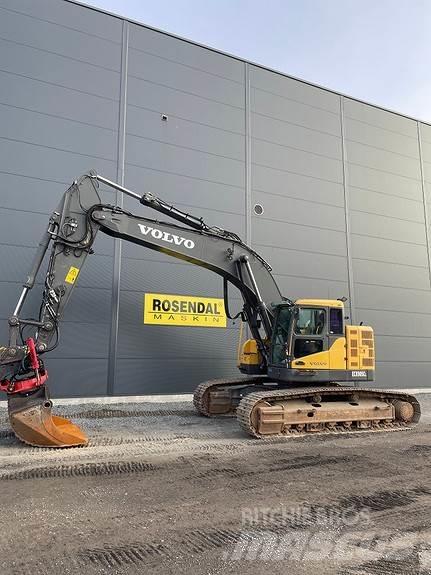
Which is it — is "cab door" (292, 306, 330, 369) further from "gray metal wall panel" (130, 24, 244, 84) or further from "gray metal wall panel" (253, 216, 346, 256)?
"gray metal wall panel" (130, 24, 244, 84)

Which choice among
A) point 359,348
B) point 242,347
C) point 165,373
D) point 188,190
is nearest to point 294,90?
point 188,190

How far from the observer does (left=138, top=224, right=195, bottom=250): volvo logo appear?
8672 mm

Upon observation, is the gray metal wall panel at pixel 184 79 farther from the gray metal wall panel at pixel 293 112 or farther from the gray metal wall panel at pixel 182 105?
the gray metal wall panel at pixel 293 112

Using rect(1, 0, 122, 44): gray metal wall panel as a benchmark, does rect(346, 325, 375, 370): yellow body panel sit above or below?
below

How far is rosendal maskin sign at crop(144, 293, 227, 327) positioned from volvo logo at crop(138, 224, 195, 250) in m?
3.96

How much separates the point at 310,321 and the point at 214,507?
541cm

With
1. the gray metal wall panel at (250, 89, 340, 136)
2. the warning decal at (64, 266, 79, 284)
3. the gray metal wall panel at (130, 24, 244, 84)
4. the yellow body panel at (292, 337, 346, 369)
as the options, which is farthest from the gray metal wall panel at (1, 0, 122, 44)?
the yellow body panel at (292, 337, 346, 369)

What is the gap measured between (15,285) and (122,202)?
3.62 meters

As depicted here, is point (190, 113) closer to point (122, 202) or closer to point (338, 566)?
point (122, 202)

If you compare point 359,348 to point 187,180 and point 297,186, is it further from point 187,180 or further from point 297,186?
point 297,186

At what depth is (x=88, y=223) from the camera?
8.11 metres

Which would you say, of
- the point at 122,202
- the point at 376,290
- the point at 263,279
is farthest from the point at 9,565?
the point at 376,290

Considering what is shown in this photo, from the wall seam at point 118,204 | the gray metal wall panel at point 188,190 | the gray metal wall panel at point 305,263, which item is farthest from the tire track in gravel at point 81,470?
the gray metal wall panel at point 305,263

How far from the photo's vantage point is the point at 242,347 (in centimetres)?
1079
